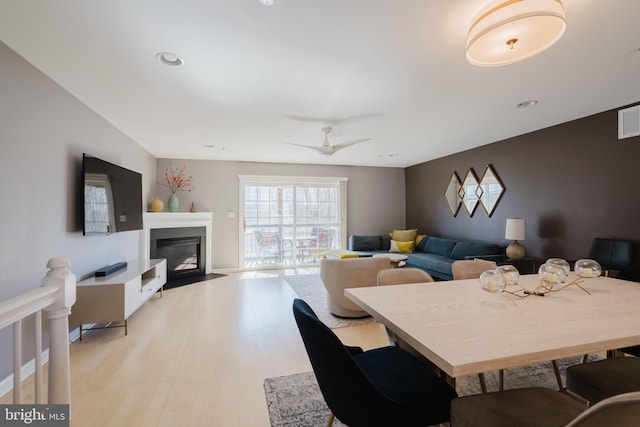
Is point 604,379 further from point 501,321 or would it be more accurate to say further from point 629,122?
point 629,122

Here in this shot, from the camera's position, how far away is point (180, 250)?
18.3ft

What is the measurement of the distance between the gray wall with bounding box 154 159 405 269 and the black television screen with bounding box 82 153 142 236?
1.89 meters

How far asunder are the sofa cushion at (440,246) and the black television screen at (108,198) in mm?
5110

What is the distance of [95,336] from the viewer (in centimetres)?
303

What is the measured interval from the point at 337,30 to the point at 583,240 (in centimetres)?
391

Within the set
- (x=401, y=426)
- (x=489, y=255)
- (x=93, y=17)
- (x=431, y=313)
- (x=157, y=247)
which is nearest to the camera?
(x=401, y=426)

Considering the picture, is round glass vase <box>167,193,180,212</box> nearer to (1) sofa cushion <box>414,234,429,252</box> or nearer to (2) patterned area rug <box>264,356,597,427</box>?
(2) patterned area rug <box>264,356,597,427</box>

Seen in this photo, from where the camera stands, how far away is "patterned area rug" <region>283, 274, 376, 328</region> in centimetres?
341

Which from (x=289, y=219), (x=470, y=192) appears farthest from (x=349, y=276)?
(x=289, y=219)

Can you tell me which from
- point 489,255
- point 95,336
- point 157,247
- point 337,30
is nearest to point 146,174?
point 157,247

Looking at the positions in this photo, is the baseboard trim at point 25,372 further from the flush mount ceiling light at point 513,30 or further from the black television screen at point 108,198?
the flush mount ceiling light at point 513,30

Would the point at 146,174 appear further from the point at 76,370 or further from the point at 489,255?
the point at 489,255

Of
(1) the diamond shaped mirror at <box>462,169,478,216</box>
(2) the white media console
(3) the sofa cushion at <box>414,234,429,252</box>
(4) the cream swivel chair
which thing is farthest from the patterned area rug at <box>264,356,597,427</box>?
(3) the sofa cushion at <box>414,234,429,252</box>

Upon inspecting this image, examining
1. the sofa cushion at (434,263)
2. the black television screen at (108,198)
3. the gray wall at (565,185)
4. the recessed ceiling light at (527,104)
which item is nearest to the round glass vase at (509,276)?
the recessed ceiling light at (527,104)
